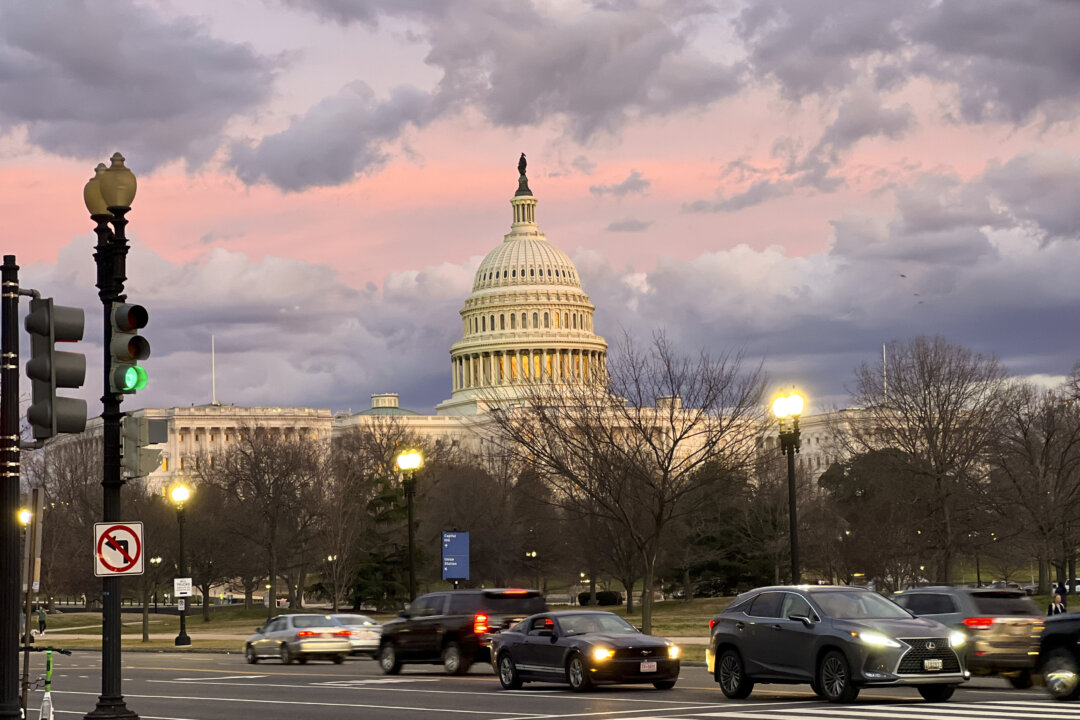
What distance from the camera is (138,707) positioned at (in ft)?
86.0

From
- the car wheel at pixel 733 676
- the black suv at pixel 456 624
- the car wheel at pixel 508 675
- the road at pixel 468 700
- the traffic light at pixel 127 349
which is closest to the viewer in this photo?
the traffic light at pixel 127 349

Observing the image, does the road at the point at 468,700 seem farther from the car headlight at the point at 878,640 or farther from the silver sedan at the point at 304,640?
the silver sedan at the point at 304,640

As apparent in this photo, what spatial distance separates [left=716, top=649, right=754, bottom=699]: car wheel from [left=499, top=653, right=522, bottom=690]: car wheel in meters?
4.59

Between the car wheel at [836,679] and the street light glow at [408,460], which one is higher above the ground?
the street light glow at [408,460]

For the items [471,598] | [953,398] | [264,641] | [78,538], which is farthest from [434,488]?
Answer: [471,598]

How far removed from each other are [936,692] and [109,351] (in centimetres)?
1293

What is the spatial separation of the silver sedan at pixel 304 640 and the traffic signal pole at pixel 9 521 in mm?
25448

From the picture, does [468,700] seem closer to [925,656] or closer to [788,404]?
[925,656]

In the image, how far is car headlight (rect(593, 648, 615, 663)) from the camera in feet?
87.1

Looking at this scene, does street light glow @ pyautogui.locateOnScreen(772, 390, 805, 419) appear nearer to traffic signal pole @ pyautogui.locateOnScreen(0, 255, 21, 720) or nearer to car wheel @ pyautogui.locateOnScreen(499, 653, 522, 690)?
car wheel @ pyautogui.locateOnScreen(499, 653, 522, 690)

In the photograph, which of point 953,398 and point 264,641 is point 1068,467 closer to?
point 953,398

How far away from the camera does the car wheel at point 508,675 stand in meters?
28.2

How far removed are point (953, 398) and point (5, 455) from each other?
58.4m

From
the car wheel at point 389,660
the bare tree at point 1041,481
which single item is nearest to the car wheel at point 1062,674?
the car wheel at point 389,660
